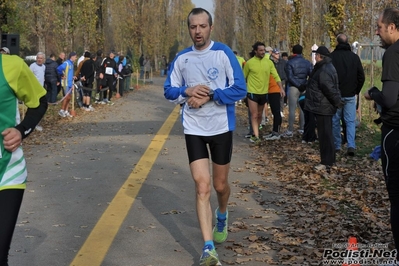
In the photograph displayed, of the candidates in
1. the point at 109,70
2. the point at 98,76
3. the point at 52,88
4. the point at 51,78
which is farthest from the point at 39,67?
the point at 109,70

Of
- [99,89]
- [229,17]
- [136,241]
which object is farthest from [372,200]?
[229,17]

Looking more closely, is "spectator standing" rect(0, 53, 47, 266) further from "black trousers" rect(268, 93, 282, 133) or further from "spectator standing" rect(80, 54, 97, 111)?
"spectator standing" rect(80, 54, 97, 111)

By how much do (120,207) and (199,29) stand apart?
2.95 meters

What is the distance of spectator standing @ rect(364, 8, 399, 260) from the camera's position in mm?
5176

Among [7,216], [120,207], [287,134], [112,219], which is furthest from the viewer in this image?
[287,134]

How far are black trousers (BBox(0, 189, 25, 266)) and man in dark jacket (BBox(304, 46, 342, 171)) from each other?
748cm

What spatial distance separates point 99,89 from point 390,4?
1169cm

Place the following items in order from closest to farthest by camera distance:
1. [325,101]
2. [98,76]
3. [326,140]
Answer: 1. [326,140]
2. [325,101]
3. [98,76]

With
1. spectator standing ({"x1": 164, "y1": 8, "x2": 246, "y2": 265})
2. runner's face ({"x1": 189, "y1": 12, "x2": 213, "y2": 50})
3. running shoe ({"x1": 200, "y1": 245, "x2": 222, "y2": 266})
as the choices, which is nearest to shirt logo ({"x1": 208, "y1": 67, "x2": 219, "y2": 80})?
spectator standing ({"x1": 164, "y1": 8, "x2": 246, "y2": 265})

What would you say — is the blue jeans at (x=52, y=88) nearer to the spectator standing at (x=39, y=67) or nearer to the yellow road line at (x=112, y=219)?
the spectator standing at (x=39, y=67)

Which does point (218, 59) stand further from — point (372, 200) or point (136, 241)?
point (372, 200)

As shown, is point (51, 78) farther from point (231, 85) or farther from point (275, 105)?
point (231, 85)

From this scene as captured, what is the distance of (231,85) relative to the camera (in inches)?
243

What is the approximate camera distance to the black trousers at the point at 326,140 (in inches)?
443
